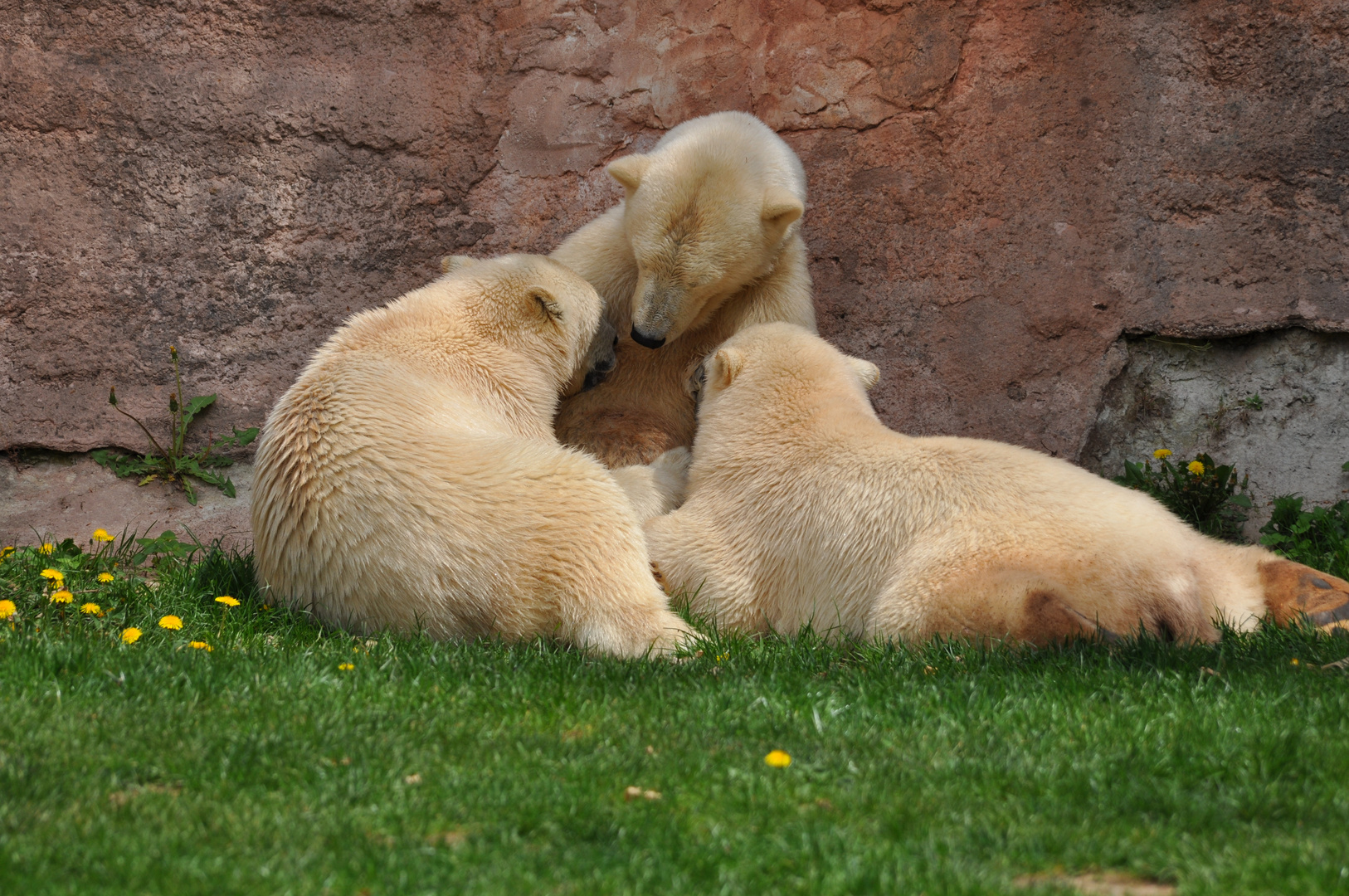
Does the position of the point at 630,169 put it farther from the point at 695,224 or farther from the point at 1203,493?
the point at 1203,493

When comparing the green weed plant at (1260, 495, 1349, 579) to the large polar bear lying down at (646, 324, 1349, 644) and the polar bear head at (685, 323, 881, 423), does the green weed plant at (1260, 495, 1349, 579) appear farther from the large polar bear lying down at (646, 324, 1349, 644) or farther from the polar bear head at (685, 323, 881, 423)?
the polar bear head at (685, 323, 881, 423)

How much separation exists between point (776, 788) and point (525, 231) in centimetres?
443

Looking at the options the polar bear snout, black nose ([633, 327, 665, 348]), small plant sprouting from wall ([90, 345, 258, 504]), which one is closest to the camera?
black nose ([633, 327, 665, 348])

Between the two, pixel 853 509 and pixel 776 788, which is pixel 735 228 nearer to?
pixel 853 509

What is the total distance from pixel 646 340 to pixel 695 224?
1.84ft

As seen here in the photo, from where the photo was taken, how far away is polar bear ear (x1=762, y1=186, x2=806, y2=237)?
5191 millimetres

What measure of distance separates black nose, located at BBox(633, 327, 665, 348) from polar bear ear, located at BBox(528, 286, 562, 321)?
0.38 m

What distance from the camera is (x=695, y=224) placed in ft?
17.0

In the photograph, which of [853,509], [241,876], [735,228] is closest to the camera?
[241,876]

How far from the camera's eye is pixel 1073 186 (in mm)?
6152

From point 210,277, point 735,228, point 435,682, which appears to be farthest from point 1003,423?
point 210,277

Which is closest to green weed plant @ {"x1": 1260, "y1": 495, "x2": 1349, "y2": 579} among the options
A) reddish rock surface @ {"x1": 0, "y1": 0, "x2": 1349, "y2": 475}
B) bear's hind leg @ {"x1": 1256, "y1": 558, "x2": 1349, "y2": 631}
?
reddish rock surface @ {"x1": 0, "y1": 0, "x2": 1349, "y2": 475}

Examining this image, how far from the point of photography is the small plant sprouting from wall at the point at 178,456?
6133 mm

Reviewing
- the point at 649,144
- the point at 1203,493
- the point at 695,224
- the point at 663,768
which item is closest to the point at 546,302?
the point at 695,224
